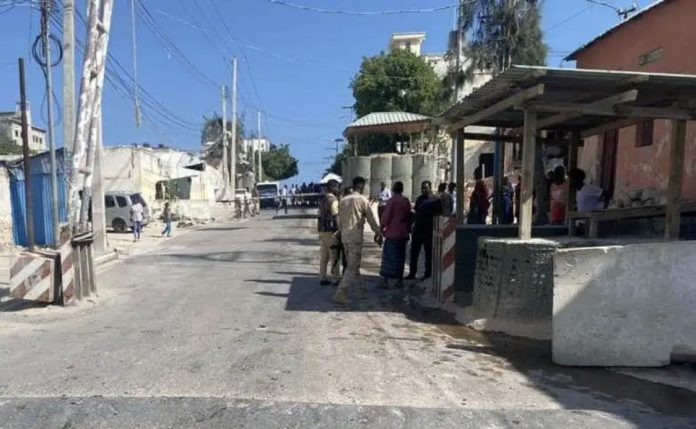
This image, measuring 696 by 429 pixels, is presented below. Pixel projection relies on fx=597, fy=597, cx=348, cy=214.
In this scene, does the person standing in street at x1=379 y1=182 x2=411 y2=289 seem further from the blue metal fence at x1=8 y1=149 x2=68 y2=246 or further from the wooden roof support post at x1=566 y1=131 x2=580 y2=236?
the blue metal fence at x1=8 y1=149 x2=68 y2=246

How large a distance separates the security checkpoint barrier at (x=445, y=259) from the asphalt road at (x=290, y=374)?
45 cm

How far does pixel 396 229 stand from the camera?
30.6 ft

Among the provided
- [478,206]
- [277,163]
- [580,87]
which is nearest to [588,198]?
[580,87]

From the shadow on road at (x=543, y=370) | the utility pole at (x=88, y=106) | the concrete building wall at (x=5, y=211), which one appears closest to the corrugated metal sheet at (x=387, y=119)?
the concrete building wall at (x=5, y=211)

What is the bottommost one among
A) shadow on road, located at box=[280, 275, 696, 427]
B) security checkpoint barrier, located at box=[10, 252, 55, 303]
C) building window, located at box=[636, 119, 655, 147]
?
shadow on road, located at box=[280, 275, 696, 427]

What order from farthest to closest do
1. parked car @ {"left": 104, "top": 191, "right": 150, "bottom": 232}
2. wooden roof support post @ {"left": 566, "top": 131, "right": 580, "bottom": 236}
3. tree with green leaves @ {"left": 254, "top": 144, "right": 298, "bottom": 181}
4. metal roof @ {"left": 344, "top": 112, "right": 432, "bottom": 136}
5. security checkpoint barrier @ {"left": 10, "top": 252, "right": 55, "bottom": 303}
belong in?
tree with green leaves @ {"left": 254, "top": 144, "right": 298, "bottom": 181} < parked car @ {"left": 104, "top": 191, "right": 150, "bottom": 232} < metal roof @ {"left": 344, "top": 112, "right": 432, "bottom": 136} < wooden roof support post @ {"left": 566, "top": 131, "right": 580, "bottom": 236} < security checkpoint barrier @ {"left": 10, "top": 252, "right": 55, "bottom": 303}

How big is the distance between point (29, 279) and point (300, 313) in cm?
377

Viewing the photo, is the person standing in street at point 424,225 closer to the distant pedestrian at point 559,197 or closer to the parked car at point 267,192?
the distant pedestrian at point 559,197

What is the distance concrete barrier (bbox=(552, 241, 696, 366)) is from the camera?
548 cm

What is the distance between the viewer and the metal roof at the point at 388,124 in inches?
973

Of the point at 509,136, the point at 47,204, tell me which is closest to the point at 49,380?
the point at 509,136

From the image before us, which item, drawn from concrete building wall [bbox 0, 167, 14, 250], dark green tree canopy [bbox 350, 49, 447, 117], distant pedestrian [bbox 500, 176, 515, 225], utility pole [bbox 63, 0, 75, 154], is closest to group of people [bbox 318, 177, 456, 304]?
utility pole [bbox 63, 0, 75, 154]

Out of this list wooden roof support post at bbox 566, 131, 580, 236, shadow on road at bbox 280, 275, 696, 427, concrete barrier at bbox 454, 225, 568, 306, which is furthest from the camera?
wooden roof support post at bbox 566, 131, 580, 236

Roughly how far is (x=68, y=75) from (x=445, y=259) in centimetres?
938
